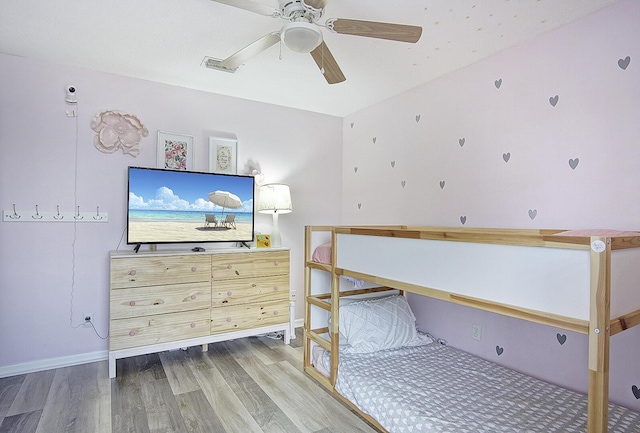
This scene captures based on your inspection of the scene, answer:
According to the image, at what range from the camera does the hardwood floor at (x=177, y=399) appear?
1.93 metres

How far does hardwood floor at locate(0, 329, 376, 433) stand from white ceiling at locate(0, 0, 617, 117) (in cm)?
227

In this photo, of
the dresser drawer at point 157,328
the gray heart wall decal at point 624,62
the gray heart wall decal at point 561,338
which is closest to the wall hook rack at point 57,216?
the dresser drawer at point 157,328

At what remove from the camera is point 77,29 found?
2172 millimetres

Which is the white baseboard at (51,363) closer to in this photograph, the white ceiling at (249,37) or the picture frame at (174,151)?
the picture frame at (174,151)

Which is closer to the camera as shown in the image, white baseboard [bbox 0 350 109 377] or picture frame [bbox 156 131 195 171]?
white baseboard [bbox 0 350 109 377]

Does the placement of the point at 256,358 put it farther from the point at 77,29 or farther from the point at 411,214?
the point at 77,29

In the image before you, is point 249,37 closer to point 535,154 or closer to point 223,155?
point 223,155

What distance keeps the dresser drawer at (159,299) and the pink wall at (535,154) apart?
182 centimetres

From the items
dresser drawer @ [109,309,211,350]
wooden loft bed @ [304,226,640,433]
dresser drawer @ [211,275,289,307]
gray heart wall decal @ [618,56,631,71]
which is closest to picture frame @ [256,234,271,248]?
dresser drawer @ [211,275,289,307]

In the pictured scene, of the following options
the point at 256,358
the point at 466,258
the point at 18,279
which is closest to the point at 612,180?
the point at 466,258

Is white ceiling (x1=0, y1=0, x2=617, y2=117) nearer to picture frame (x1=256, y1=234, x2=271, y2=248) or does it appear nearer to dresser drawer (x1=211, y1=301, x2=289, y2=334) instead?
picture frame (x1=256, y1=234, x2=271, y2=248)

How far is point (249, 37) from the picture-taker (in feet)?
7.42

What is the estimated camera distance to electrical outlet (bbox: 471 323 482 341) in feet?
8.16

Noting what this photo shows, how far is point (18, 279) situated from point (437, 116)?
344 cm
